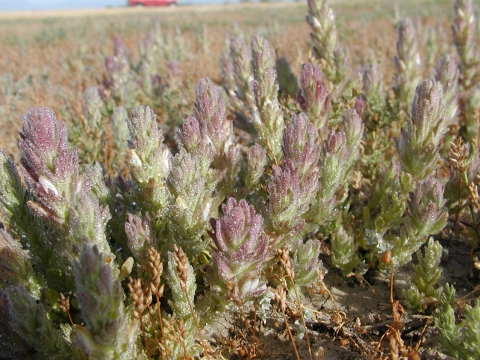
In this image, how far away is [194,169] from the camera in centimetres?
246

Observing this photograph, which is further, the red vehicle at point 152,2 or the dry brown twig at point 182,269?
the red vehicle at point 152,2

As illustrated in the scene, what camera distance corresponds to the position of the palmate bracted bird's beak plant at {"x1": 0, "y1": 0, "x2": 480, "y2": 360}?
83.8 inches

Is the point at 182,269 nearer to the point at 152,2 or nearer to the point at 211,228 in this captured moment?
the point at 211,228

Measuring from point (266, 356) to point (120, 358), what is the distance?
2.92 ft

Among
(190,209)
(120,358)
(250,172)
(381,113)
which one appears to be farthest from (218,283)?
(381,113)

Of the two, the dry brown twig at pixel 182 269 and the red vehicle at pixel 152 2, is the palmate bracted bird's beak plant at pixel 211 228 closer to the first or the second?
the dry brown twig at pixel 182 269

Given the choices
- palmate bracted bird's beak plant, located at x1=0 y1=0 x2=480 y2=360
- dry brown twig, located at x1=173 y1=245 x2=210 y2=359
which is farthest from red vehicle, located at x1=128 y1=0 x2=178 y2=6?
dry brown twig, located at x1=173 y1=245 x2=210 y2=359

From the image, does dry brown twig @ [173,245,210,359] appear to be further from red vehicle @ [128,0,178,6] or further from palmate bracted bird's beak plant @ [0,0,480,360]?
red vehicle @ [128,0,178,6]

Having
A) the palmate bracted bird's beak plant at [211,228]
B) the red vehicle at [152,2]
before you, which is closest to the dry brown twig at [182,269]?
the palmate bracted bird's beak plant at [211,228]

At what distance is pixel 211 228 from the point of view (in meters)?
2.70

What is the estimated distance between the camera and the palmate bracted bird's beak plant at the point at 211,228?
83.8 inches

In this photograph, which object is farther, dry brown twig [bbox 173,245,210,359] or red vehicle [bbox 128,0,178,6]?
red vehicle [bbox 128,0,178,6]

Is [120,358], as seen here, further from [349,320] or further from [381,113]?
[381,113]

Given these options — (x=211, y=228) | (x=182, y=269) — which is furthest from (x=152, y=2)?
(x=182, y=269)
